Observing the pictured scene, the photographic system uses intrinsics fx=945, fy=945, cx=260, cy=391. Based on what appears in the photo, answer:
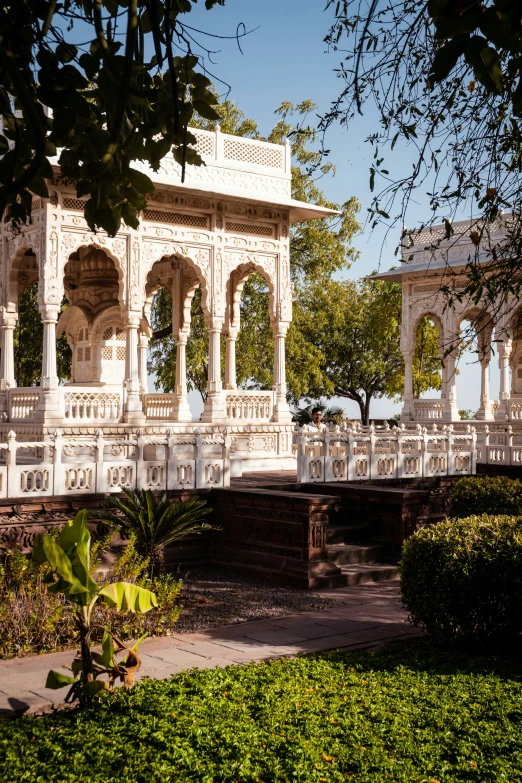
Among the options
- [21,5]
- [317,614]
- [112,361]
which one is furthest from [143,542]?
[112,361]

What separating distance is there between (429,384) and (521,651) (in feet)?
102

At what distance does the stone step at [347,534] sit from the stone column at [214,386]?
214 inches

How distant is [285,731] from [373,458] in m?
9.83

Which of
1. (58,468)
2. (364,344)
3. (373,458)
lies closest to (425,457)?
(373,458)

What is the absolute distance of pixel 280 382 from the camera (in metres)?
19.0

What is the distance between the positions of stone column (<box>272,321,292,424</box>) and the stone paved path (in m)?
8.83

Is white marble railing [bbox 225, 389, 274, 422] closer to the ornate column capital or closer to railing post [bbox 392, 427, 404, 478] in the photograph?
railing post [bbox 392, 427, 404, 478]

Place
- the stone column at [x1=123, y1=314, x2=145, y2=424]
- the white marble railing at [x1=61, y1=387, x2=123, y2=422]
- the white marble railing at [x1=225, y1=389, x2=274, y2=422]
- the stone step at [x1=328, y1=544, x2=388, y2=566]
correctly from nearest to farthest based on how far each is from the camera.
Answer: the stone step at [x1=328, y1=544, x2=388, y2=566]
the white marble railing at [x1=61, y1=387, x2=123, y2=422]
the stone column at [x1=123, y1=314, x2=145, y2=424]
the white marble railing at [x1=225, y1=389, x2=274, y2=422]

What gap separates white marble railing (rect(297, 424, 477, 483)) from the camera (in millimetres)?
14430

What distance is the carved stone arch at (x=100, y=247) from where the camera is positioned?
15.8m

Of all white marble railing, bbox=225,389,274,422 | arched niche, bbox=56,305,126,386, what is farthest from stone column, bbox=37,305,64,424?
white marble railing, bbox=225,389,274,422

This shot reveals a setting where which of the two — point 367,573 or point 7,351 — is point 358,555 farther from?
point 7,351

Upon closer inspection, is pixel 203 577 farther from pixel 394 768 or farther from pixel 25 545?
pixel 394 768

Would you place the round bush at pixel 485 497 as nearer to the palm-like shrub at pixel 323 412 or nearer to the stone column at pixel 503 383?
the stone column at pixel 503 383
